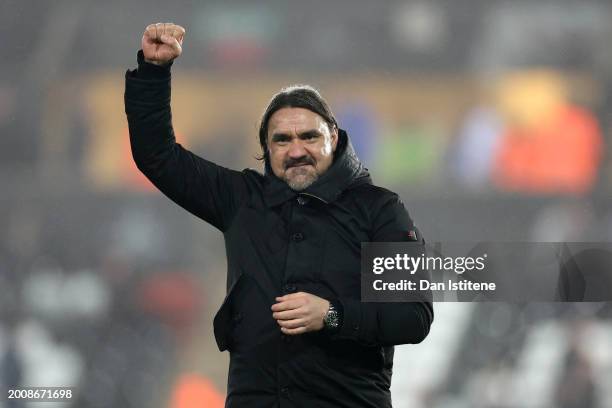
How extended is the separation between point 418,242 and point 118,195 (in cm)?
146

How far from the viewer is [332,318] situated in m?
1.52

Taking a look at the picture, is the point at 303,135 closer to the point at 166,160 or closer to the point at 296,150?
the point at 296,150

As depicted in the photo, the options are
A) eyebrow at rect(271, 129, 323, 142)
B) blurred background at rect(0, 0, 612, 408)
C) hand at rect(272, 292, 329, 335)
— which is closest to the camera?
hand at rect(272, 292, 329, 335)

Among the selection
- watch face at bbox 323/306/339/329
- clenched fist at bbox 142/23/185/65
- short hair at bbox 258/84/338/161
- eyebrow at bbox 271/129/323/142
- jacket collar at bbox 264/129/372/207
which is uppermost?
clenched fist at bbox 142/23/185/65

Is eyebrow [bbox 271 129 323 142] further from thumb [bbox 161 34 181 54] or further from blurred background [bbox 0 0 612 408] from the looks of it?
blurred background [bbox 0 0 612 408]

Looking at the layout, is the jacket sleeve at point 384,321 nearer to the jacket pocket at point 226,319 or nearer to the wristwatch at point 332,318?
the wristwatch at point 332,318

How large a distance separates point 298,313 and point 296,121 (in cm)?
42

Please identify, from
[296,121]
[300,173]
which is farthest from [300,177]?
[296,121]

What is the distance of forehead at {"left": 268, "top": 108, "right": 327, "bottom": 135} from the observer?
1.72 m

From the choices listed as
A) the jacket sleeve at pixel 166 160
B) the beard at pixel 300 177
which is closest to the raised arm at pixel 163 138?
the jacket sleeve at pixel 166 160

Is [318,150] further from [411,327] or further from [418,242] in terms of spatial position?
[411,327]

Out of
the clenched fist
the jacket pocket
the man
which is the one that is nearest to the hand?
the man

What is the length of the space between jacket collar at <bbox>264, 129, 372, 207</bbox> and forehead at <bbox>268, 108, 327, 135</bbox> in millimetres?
69

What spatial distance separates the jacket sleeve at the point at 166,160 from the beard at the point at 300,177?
3.7 inches
